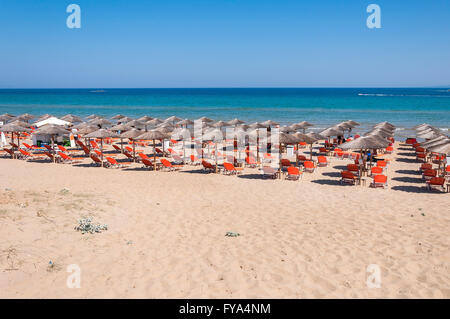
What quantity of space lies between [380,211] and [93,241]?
→ 7.26 meters

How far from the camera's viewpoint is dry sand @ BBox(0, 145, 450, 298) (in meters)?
5.10

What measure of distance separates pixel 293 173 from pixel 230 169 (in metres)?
2.59

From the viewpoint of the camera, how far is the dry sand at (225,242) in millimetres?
5098

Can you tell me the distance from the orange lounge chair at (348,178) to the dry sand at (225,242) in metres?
0.65

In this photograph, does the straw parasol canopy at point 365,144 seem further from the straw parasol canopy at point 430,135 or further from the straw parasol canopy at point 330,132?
the straw parasol canopy at point 430,135

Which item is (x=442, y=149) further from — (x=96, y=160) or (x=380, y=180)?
(x=96, y=160)

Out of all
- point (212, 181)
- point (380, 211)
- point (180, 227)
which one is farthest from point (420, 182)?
point (180, 227)

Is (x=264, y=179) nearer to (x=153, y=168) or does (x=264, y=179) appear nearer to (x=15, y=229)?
(x=153, y=168)

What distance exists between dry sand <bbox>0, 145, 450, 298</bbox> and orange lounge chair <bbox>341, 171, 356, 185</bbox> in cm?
65

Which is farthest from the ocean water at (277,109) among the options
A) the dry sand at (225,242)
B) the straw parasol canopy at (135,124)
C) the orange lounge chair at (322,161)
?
the dry sand at (225,242)

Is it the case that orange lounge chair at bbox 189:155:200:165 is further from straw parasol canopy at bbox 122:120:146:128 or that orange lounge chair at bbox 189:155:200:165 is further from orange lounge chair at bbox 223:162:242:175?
straw parasol canopy at bbox 122:120:146:128

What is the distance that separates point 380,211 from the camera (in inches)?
355

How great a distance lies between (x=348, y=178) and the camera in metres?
12.3

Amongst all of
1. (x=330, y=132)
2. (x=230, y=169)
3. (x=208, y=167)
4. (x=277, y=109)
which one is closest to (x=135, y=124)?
(x=208, y=167)
